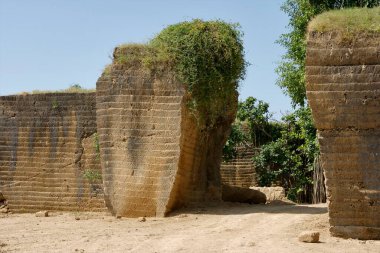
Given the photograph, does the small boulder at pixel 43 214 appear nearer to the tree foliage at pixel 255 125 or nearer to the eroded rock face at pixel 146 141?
the eroded rock face at pixel 146 141

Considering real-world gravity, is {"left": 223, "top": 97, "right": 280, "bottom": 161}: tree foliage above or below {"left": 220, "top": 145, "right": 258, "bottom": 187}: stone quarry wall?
above

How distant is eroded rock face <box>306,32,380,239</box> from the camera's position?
7.79 metres

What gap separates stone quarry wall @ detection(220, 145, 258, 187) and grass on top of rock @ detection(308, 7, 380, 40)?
1071 centimetres

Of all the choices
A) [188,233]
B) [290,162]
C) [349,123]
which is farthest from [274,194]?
[349,123]

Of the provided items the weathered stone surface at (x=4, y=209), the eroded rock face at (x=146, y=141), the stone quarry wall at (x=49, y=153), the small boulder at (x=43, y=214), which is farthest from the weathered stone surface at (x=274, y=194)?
the weathered stone surface at (x=4, y=209)

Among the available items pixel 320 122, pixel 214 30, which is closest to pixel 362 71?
pixel 320 122

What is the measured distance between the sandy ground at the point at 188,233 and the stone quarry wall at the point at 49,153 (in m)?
1.30

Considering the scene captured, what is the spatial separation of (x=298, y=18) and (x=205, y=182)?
6.49 metres

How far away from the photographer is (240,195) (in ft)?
43.2

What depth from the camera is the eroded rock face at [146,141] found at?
10.7 m

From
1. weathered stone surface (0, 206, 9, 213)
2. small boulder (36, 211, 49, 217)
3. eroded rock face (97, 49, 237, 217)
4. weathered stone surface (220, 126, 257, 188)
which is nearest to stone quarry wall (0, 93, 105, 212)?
weathered stone surface (0, 206, 9, 213)

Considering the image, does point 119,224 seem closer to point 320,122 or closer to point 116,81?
point 116,81

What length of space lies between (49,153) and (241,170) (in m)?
7.44

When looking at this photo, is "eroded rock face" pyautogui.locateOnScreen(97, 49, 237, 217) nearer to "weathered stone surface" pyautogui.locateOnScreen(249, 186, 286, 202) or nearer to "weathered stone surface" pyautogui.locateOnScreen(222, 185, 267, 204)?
"weathered stone surface" pyautogui.locateOnScreen(222, 185, 267, 204)
